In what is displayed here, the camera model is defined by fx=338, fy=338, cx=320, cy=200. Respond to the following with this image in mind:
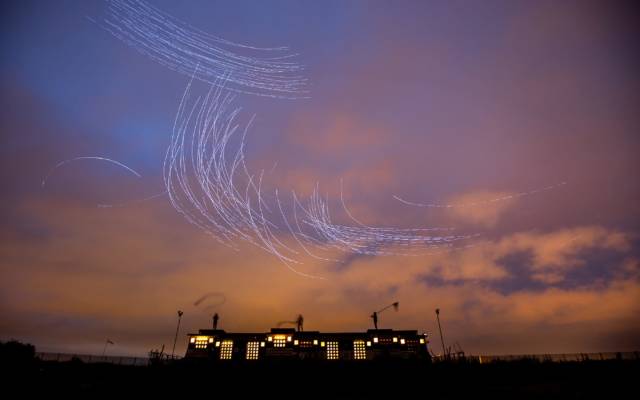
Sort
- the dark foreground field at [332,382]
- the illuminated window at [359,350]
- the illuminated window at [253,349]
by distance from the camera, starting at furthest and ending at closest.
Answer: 1. the illuminated window at [253,349]
2. the illuminated window at [359,350]
3. the dark foreground field at [332,382]

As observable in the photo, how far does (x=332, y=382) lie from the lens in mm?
26859

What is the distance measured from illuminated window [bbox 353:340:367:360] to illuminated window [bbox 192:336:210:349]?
71.5ft

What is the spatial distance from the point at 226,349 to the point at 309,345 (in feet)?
40.4

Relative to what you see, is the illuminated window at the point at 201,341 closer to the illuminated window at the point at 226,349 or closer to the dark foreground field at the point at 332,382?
the illuminated window at the point at 226,349

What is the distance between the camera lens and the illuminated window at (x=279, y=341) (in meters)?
48.8

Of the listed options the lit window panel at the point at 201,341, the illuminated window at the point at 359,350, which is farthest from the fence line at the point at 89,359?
the illuminated window at the point at 359,350

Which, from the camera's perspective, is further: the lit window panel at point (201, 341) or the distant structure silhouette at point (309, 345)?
the lit window panel at point (201, 341)

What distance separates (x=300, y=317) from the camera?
65.2 metres

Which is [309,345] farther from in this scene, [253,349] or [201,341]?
[201,341]

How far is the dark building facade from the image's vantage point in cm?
4753

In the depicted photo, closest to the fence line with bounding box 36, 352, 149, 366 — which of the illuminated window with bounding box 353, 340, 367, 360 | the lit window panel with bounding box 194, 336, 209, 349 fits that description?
the lit window panel with bounding box 194, 336, 209, 349

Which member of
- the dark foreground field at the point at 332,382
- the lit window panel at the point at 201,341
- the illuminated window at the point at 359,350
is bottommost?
the dark foreground field at the point at 332,382

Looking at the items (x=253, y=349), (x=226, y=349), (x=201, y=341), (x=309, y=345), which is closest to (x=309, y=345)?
(x=309, y=345)

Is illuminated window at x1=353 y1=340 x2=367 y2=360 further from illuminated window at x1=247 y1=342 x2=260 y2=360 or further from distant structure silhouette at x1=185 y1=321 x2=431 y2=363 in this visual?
illuminated window at x1=247 y1=342 x2=260 y2=360
